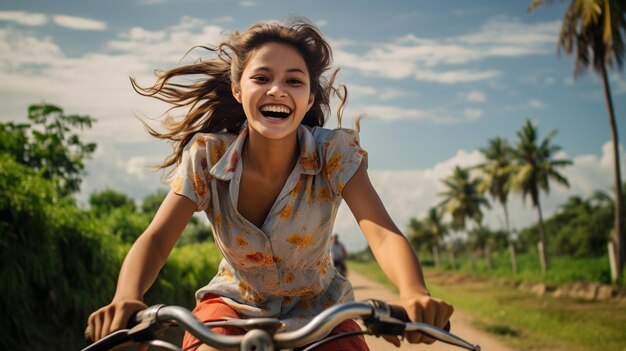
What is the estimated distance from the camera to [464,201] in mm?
58500

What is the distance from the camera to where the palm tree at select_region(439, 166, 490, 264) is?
58250 mm

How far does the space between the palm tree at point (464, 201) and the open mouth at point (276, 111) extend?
57755 mm

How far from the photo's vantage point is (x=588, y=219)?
1965 inches

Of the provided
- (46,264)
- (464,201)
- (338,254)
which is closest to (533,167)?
(464,201)

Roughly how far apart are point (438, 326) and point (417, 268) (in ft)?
0.98

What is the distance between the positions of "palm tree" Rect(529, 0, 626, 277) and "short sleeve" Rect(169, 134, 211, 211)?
19622 mm

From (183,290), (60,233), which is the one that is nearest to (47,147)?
(183,290)

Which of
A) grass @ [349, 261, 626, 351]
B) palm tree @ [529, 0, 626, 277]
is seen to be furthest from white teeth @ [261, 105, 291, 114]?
palm tree @ [529, 0, 626, 277]

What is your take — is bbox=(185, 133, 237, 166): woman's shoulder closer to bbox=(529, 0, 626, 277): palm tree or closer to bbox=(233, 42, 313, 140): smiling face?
bbox=(233, 42, 313, 140): smiling face

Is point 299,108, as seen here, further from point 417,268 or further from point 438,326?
point 438,326

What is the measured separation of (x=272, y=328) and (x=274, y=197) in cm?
107

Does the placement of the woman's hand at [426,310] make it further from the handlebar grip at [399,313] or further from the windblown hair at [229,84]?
the windblown hair at [229,84]

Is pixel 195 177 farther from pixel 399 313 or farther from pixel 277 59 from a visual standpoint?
pixel 399 313

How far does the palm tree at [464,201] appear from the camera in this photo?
191 ft
